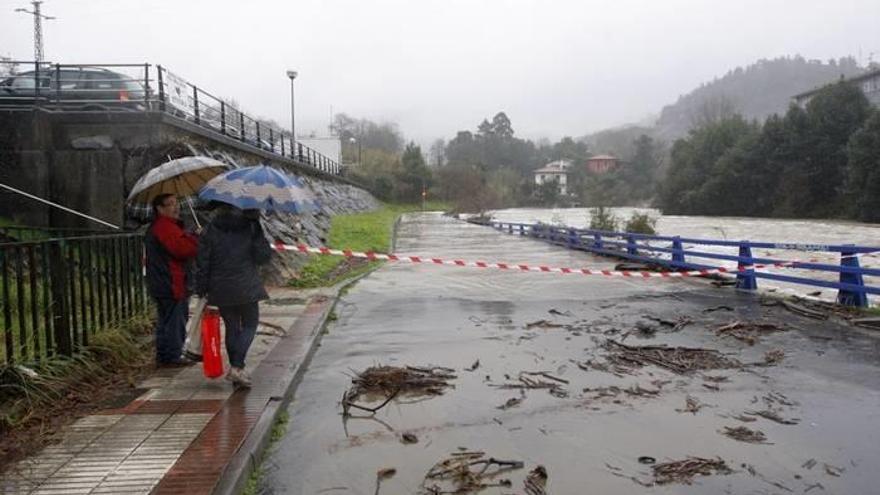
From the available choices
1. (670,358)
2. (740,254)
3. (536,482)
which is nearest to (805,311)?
(740,254)

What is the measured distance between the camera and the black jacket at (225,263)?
18.6 ft

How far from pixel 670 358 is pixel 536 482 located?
3.65 metres

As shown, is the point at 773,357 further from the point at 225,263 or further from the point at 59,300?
the point at 59,300

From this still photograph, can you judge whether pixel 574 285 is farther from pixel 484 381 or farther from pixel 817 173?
pixel 817 173

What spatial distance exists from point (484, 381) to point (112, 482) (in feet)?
11.5

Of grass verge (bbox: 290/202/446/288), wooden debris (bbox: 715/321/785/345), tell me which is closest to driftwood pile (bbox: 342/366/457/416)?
wooden debris (bbox: 715/321/785/345)

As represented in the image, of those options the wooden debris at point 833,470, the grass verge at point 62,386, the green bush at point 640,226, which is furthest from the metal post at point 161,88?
the green bush at point 640,226

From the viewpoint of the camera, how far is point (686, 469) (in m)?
4.31

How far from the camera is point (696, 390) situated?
6.10 meters

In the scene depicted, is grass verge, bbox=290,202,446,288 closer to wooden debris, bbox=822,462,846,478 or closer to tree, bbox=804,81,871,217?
wooden debris, bbox=822,462,846,478

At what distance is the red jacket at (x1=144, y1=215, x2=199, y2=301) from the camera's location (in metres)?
6.36

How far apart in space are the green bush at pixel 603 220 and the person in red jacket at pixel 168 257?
77.0 feet

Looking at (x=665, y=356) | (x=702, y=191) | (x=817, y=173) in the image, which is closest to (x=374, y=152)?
(x=702, y=191)

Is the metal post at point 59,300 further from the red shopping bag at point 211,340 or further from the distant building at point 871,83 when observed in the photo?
the distant building at point 871,83
